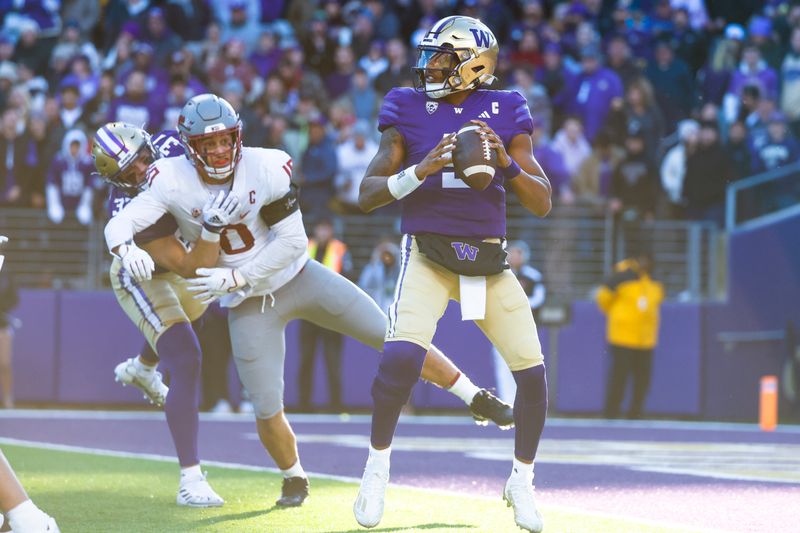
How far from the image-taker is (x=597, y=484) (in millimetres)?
8047

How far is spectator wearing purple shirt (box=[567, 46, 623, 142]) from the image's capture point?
15.3 meters

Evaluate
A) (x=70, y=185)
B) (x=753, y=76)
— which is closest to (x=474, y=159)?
(x=70, y=185)

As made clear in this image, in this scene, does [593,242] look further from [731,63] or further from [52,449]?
[52,449]

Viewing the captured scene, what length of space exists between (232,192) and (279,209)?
274 mm

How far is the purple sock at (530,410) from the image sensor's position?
5.97m

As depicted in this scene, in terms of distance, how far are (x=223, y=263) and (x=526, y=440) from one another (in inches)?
67.8

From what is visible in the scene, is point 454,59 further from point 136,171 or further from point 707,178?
point 707,178

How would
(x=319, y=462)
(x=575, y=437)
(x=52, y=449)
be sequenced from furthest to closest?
(x=575, y=437), (x=52, y=449), (x=319, y=462)

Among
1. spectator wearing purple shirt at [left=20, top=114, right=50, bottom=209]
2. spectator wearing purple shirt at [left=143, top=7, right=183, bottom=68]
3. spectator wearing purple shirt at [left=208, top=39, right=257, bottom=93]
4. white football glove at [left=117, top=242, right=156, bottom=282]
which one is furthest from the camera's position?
spectator wearing purple shirt at [left=143, top=7, right=183, bottom=68]

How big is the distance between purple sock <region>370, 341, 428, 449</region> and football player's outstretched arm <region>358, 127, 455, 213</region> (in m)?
0.60

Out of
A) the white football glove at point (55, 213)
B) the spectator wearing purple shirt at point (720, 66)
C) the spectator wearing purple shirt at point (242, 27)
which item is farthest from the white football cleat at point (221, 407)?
the spectator wearing purple shirt at point (720, 66)

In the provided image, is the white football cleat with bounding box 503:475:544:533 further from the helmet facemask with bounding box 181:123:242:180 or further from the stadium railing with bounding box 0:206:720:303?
the stadium railing with bounding box 0:206:720:303

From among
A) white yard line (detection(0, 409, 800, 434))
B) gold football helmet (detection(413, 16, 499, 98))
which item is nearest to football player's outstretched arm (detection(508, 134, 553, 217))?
gold football helmet (detection(413, 16, 499, 98))

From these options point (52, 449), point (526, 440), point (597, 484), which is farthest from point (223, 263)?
point (52, 449)
